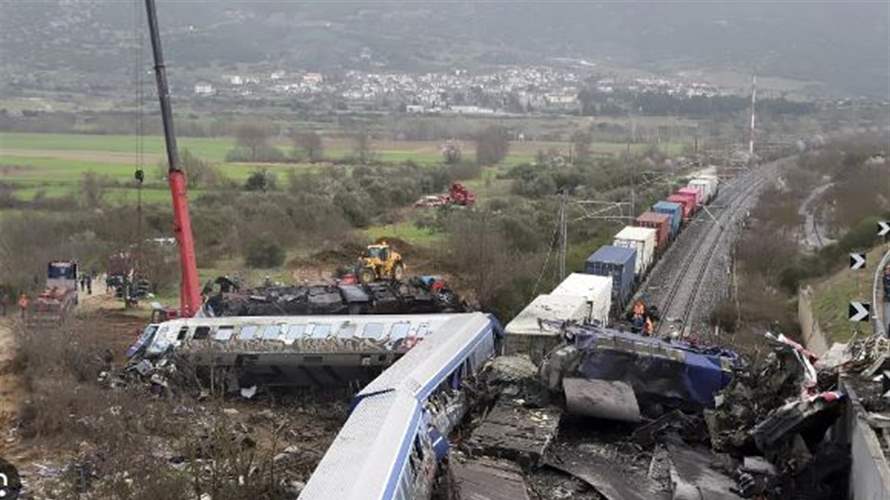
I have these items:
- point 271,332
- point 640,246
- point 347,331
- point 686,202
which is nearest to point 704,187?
point 686,202

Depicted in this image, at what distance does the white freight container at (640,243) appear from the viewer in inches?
1267

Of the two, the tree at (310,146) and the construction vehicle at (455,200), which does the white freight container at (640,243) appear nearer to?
the construction vehicle at (455,200)

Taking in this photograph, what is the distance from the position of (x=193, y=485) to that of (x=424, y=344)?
5197 millimetres

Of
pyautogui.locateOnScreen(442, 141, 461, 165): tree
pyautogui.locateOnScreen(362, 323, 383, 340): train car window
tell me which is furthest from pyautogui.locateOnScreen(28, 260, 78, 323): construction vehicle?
pyautogui.locateOnScreen(442, 141, 461, 165): tree

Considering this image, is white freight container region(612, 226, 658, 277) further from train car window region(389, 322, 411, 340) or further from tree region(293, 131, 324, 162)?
tree region(293, 131, 324, 162)

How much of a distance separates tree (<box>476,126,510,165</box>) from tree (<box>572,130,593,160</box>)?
6701 millimetres

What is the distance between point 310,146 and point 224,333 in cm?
6428

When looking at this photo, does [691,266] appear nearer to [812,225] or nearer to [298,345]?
[812,225]

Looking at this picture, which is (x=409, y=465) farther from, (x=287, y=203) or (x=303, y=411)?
(x=287, y=203)

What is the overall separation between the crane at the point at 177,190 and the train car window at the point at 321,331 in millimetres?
4371

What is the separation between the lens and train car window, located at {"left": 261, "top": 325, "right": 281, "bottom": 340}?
62.0ft

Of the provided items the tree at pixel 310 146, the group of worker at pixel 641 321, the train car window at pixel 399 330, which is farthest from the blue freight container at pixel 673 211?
the tree at pixel 310 146

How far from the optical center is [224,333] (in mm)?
19203

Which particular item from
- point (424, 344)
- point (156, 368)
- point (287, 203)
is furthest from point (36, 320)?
point (287, 203)
